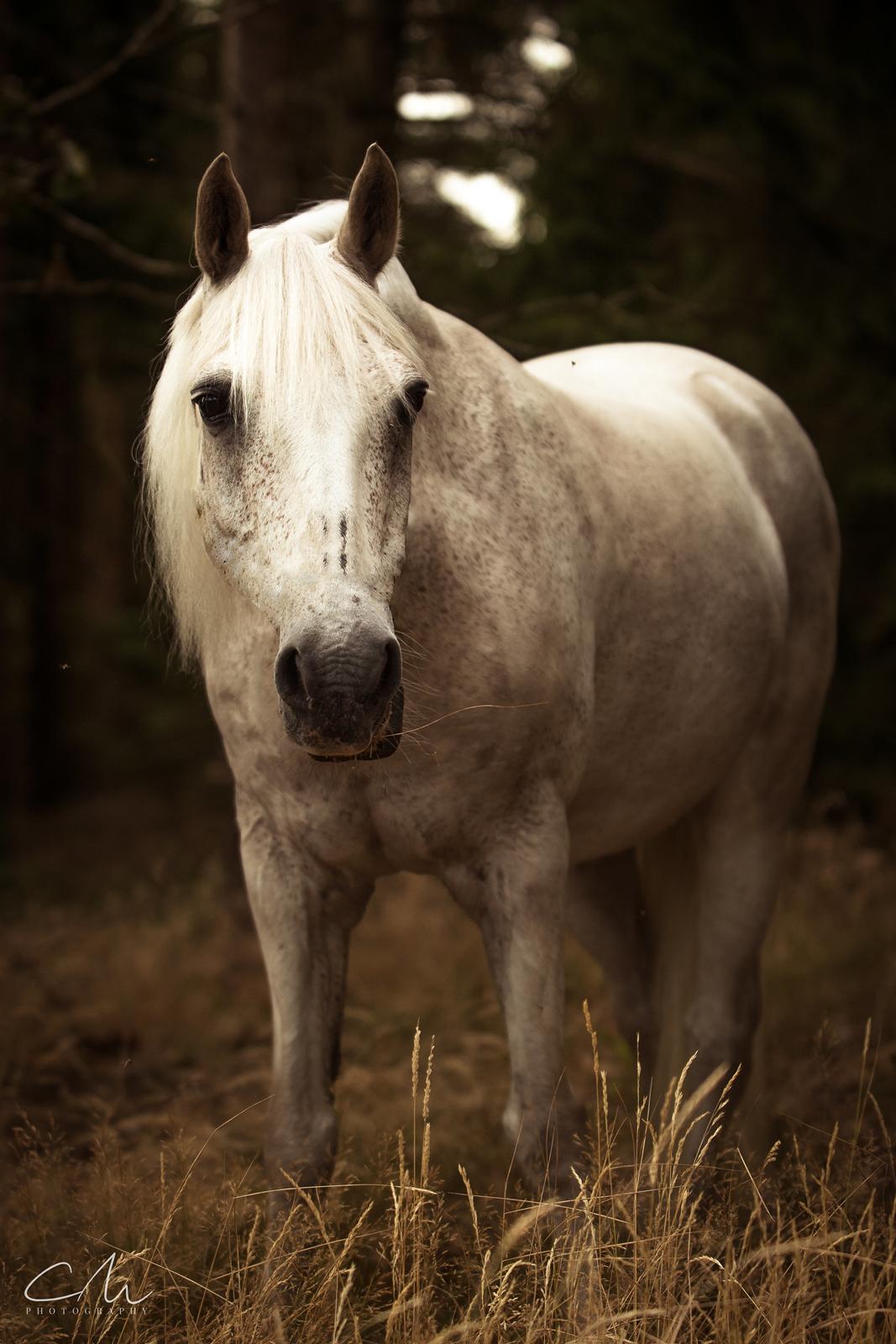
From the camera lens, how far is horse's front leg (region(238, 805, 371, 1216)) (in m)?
2.91

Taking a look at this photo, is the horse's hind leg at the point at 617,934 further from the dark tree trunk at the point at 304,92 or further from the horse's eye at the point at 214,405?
the dark tree trunk at the point at 304,92

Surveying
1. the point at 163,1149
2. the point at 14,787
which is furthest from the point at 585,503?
the point at 14,787

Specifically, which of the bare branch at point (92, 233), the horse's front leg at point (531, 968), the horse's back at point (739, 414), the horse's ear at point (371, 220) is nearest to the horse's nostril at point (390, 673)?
the horse's front leg at point (531, 968)

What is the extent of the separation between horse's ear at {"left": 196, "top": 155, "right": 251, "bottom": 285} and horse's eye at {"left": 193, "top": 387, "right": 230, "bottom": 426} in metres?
0.32

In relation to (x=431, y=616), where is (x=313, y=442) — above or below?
above

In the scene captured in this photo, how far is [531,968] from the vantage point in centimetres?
284

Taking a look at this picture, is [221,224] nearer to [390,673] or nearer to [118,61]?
[390,673]

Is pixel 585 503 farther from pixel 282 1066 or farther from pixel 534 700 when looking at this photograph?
pixel 282 1066

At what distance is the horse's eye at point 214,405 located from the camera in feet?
8.09

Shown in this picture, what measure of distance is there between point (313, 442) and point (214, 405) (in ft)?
0.87

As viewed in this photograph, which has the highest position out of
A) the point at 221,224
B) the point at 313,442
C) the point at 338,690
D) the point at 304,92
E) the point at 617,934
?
the point at 304,92

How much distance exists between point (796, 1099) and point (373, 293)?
9.40 feet

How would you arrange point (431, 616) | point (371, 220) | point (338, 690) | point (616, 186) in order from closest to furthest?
point (338, 690) < point (371, 220) < point (431, 616) < point (616, 186)

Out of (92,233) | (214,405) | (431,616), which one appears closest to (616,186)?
(92,233)
